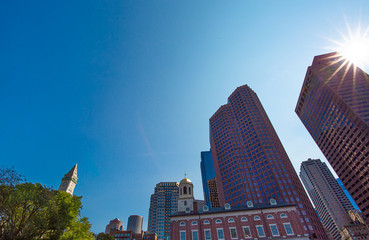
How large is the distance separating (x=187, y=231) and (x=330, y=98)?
111m

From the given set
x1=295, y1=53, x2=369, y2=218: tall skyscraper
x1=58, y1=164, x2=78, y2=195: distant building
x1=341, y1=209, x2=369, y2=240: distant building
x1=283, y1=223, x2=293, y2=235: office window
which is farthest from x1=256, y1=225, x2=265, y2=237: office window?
x1=341, y1=209, x2=369, y2=240: distant building

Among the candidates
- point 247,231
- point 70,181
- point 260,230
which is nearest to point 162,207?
point 70,181

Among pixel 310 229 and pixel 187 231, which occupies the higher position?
pixel 310 229

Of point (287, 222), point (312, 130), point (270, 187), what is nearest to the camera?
point (287, 222)

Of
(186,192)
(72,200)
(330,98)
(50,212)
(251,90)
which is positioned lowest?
(50,212)

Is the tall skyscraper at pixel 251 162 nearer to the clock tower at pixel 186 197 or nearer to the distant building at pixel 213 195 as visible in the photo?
the clock tower at pixel 186 197

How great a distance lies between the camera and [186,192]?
169 ft

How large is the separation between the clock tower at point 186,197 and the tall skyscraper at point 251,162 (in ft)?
145

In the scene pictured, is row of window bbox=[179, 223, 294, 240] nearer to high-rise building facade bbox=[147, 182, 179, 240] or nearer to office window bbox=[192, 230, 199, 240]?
office window bbox=[192, 230, 199, 240]

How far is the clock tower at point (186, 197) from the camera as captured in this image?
48431 mm

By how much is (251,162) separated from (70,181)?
116 m

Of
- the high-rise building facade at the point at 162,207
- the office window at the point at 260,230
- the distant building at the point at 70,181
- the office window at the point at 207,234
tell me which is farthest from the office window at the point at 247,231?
the distant building at the point at 70,181

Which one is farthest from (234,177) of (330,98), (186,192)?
(330,98)

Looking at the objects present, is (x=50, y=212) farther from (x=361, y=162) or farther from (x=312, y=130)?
(x=312, y=130)
